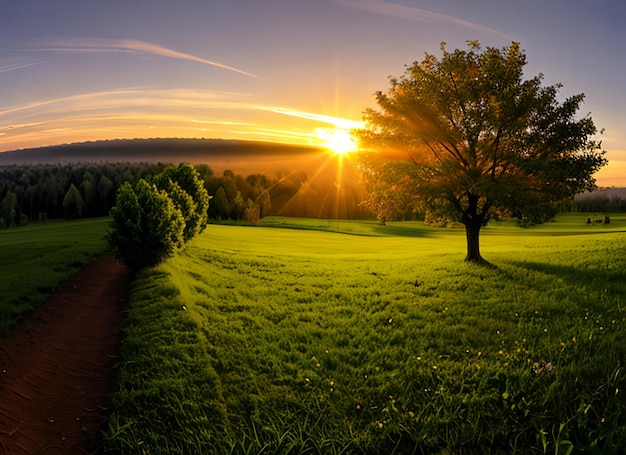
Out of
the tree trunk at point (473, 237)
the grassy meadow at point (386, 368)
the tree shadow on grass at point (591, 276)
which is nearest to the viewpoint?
the grassy meadow at point (386, 368)

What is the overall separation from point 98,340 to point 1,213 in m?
111

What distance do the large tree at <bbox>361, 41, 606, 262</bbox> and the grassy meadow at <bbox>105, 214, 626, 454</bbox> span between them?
338 centimetres

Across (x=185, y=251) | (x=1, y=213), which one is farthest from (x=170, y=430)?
(x=1, y=213)

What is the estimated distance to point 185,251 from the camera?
27141 mm

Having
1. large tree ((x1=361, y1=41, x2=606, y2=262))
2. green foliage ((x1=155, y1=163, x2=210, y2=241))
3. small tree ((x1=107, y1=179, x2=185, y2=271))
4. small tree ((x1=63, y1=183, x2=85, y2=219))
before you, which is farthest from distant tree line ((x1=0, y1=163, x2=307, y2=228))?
large tree ((x1=361, y1=41, x2=606, y2=262))

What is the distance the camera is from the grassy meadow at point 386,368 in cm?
595

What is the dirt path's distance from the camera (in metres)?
6.49

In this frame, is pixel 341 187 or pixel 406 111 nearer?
pixel 406 111

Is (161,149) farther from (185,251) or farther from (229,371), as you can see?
(229,371)

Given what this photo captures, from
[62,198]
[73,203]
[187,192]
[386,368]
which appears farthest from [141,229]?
[62,198]

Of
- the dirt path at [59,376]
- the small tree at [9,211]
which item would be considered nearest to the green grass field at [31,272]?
the dirt path at [59,376]

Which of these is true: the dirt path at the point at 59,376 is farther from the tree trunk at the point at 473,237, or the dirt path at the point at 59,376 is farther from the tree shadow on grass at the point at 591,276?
the tree trunk at the point at 473,237

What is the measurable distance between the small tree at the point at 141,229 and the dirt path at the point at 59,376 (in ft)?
14.9

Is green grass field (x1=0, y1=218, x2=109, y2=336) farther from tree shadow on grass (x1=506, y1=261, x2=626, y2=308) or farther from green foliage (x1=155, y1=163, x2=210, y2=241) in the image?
tree shadow on grass (x1=506, y1=261, x2=626, y2=308)
